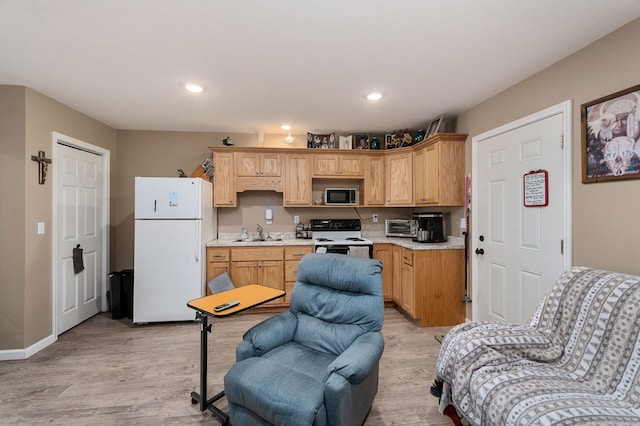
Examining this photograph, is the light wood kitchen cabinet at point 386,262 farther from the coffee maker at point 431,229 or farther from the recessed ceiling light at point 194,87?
the recessed ceiling light at point 194,87

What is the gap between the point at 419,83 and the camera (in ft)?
8.51

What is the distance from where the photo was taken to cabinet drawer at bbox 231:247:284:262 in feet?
11.9

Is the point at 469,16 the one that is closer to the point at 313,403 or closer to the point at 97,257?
the point at 313,403

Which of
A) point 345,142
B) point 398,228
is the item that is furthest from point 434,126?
point 398,228

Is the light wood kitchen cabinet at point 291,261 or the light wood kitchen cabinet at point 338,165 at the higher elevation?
the light wood kitchen cabinet at point 338,165

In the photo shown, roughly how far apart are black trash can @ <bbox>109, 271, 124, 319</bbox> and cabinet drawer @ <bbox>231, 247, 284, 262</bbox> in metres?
1.41

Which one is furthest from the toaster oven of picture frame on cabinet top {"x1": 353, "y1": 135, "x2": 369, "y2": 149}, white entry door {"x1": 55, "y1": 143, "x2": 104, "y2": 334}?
white entry door {"x1": 55, "y1": 143, "x2": 104, "y2": 334}

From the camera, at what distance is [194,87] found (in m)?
2.65

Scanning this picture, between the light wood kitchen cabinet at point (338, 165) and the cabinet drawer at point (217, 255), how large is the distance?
5.45 feet

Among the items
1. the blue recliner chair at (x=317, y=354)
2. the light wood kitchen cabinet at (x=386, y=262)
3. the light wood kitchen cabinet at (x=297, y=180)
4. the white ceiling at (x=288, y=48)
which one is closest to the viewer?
the blue recliner chair at (x=317, y=354)

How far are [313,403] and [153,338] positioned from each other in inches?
96.8

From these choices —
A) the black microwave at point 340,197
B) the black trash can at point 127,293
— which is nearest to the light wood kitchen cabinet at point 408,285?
the black microwave at point 340,197

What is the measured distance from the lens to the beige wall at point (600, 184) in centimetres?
175

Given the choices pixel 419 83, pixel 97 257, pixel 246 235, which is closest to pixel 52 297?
pixel 97 257
